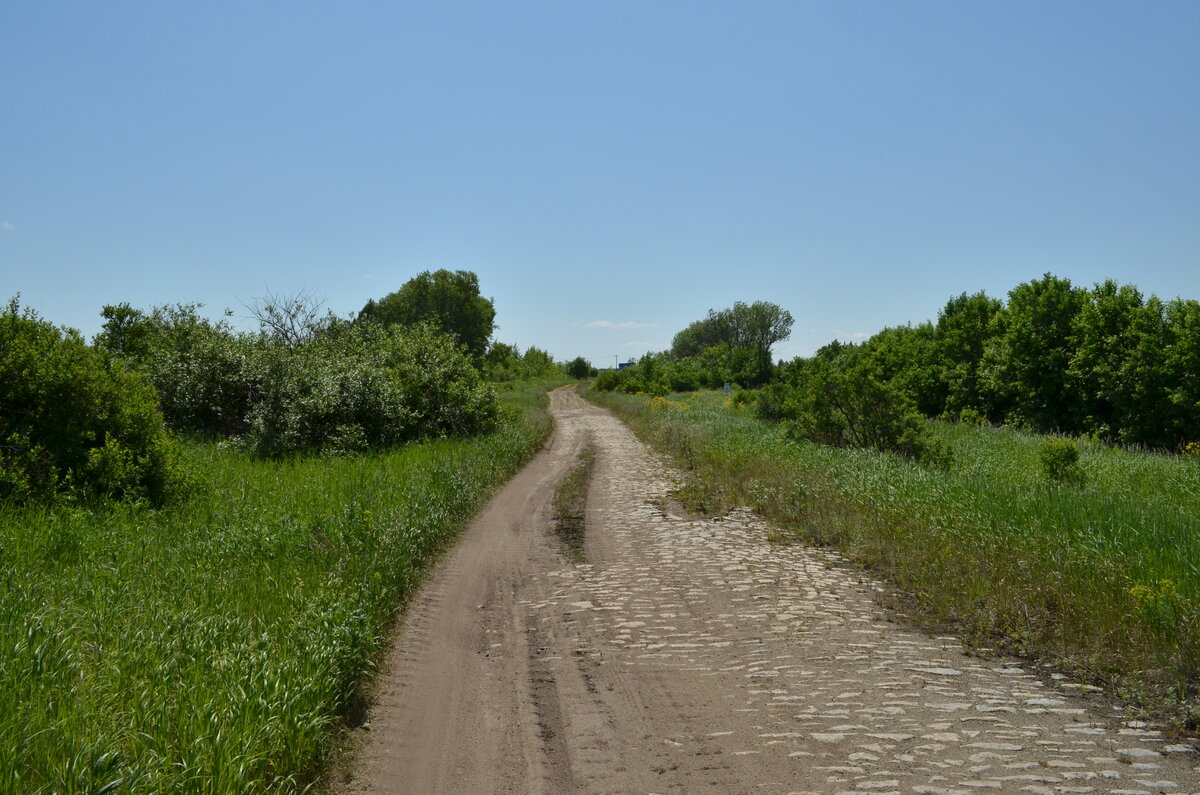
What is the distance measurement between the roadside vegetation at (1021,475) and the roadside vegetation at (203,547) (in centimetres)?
530

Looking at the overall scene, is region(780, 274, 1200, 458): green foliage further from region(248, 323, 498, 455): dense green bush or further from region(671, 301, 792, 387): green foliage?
region(671, 301, 792, 387): green foliage

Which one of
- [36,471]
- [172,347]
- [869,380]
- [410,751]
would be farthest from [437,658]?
[172,347]

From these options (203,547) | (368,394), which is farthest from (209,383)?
(203,547)

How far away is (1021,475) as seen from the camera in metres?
14.6

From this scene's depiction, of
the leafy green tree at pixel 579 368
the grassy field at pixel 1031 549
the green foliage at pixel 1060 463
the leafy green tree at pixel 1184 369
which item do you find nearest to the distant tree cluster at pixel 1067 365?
the leafy green tree at pixel 1184 369

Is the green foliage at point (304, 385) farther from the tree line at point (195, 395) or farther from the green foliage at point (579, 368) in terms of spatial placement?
the green foliage at point (579, 368)

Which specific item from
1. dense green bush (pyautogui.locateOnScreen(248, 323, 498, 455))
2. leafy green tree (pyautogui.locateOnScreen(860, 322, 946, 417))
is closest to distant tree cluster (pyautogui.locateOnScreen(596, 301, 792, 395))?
leafy green tree (pyautogui.locateOnScreen(860, 322, 946, 417))

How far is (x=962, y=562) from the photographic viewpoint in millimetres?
7965

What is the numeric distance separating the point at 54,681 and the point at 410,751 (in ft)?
6.93

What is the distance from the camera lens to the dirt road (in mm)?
4207

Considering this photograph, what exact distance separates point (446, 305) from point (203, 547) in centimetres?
6951

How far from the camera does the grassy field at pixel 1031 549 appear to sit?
18.4 feet

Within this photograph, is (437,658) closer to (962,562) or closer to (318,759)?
(318,759)

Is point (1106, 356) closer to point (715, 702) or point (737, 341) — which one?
point (715, 702)
